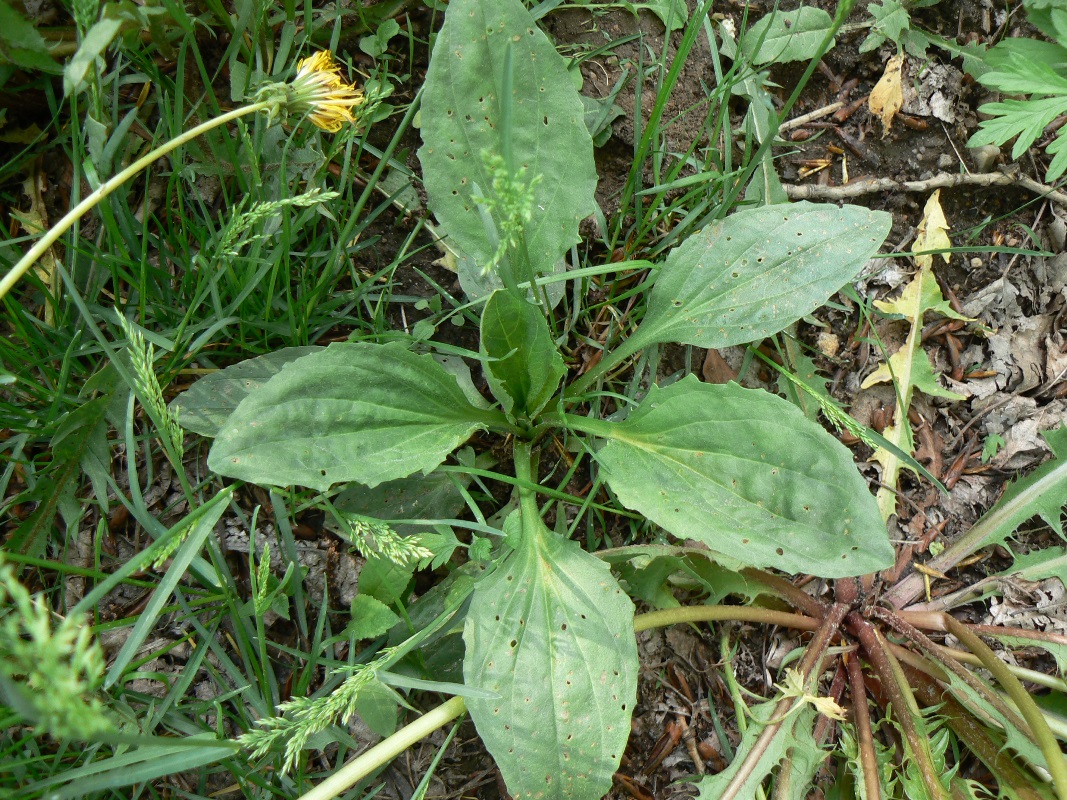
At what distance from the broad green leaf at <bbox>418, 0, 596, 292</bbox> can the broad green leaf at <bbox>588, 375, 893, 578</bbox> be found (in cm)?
59

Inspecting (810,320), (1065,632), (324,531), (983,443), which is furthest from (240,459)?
(1065,632)

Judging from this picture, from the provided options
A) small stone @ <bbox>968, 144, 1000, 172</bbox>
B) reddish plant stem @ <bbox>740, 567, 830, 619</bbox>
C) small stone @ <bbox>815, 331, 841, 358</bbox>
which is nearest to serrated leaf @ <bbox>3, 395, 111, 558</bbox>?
reddish plant stem @ <bbox>740, 567, 830, 619</bbox>

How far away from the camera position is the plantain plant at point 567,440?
1852 millimetres

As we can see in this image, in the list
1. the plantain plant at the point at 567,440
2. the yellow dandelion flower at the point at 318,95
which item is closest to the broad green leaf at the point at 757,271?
the plantain plant at the point at 567,440

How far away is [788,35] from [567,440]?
63.8 inches

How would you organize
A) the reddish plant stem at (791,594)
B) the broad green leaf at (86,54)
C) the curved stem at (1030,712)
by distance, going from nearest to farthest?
the broad green leaf at (86,54) < the curved stem at (1030,712) < the reddish plant stem at (791,594)

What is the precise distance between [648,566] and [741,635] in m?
0.50

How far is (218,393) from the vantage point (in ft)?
6.87

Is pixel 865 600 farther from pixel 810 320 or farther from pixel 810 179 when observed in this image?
pixel 810 179

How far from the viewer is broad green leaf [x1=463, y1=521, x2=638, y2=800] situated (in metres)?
1.88

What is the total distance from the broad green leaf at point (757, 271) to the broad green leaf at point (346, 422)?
65 centimetres

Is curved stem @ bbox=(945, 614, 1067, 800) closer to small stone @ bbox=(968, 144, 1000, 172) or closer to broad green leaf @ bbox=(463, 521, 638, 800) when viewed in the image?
broad green leaf @ bbox=(463, 521, 638, 800)

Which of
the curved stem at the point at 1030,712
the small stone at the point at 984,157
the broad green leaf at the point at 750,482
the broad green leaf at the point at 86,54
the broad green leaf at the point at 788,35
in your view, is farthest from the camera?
the small stone at the point at 984,157

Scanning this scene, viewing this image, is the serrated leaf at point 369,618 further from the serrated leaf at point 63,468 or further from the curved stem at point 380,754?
the serrated leaf at point 63,468
